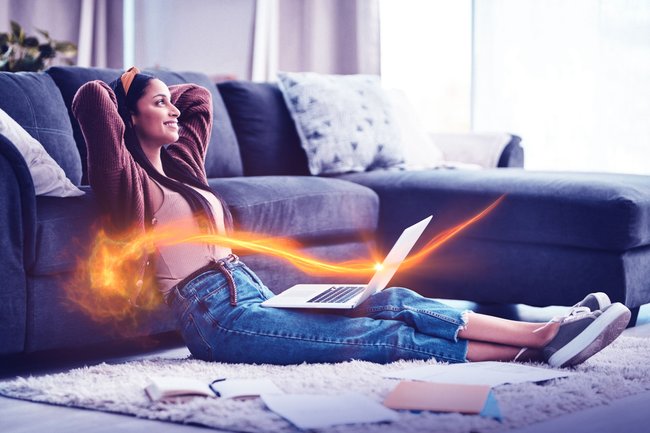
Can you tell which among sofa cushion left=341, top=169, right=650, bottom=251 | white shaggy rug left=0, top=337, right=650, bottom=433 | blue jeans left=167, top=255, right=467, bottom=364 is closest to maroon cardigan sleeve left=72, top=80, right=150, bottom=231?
blue jeans left=167, top=255, right=467, bottom=364

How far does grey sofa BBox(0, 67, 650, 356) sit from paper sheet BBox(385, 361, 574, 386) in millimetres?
848

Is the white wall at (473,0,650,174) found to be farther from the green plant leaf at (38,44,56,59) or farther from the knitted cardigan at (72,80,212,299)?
the knitted cardigan at (72,80,212,299)

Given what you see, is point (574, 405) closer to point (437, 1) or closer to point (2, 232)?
point (2, 232)

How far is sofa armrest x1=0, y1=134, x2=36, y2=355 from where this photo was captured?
2146 mm

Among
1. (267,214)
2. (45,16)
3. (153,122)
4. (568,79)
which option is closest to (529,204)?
(267,214)

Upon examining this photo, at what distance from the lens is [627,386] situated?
190cm

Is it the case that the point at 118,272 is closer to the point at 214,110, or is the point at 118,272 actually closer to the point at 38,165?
the point at 38,165

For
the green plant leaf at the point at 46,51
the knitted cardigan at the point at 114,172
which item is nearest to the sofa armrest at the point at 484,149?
the green plant leaf at the point at 46,51

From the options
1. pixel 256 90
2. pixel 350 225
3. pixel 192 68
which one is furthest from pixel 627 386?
pixel 192 68

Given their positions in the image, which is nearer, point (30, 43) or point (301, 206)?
point (301, 206)

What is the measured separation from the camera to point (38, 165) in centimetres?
229

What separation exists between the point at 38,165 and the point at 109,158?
30cm

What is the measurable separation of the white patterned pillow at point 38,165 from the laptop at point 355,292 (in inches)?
24.9

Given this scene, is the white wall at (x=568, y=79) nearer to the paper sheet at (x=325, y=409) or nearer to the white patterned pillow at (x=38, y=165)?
the white patterned pillow at (x=38, y=165)
